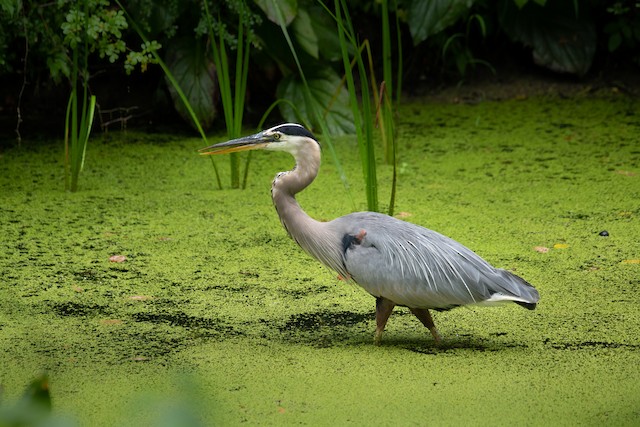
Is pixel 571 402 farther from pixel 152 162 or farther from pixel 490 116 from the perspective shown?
pixel 490 116

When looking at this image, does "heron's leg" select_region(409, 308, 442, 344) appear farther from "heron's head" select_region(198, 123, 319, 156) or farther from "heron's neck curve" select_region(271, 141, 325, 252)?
"heron's head" select_region(198, 123, 319, 156)

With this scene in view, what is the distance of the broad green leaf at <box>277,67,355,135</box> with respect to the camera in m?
4.95

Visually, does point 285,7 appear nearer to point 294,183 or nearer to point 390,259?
point 294,183

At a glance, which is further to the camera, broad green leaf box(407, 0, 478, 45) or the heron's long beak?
broad green leaf box(407, 0, 478, 45)

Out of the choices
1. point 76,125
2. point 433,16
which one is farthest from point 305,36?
point 76,125

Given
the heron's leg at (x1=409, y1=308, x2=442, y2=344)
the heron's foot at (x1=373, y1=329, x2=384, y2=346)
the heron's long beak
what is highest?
the heron's long beak

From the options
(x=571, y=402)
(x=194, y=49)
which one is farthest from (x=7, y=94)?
(x=571, y=402)

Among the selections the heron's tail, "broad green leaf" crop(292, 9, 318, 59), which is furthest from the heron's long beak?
"broad green leaf" crop(292, 9, 318, 59)

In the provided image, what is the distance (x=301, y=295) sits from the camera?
293 centimetres

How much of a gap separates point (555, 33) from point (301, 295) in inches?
134

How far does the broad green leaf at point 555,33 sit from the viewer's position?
5.59 m

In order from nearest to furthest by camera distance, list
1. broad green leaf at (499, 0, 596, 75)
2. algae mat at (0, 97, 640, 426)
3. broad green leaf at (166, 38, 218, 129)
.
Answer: algae mat at (0, 97, 640, 426), broad green leaf at (166, 38, 218, 129), broad green leaf at (499, 0, 596, 75)

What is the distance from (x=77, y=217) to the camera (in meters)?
3.71

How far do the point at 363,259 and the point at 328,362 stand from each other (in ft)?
0.97
